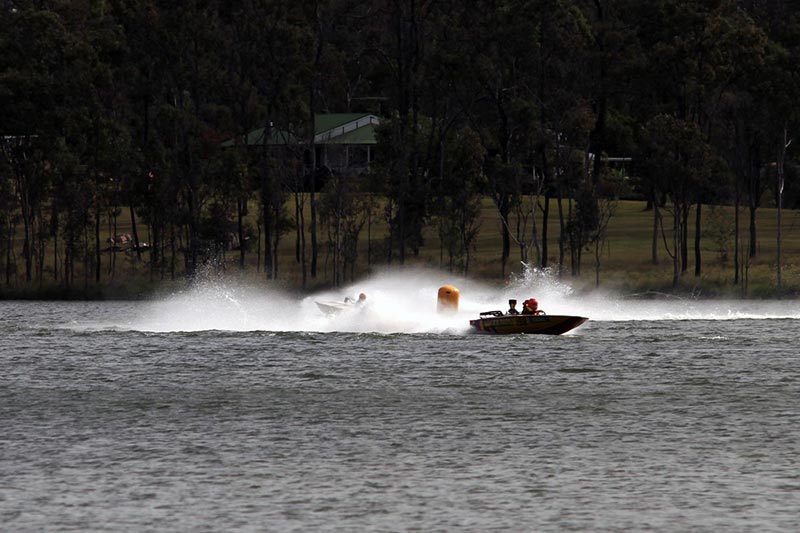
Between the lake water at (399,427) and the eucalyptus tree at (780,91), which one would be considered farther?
the eucalyptus tree at (780,91)

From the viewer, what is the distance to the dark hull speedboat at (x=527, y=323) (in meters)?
59.2

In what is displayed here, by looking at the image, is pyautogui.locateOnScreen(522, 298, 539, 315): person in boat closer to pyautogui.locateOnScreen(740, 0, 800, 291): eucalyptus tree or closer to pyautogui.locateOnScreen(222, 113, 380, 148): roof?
pyautogui.locateOnScreen(740, 0, 800, 291): eucalyptus tree

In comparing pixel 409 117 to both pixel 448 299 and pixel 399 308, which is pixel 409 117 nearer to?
pixel 399 308

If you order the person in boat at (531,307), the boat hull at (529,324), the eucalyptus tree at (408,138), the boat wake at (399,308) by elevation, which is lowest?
the boat wake at (399,308)

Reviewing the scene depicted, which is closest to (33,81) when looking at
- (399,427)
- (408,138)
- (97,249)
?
(97,249)

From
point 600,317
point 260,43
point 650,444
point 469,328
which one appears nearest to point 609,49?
point 260,43

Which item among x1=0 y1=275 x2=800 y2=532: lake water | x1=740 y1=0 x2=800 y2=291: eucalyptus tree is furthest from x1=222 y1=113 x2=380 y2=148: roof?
x1=0 y1=275 x2=800 y2=532: lake water

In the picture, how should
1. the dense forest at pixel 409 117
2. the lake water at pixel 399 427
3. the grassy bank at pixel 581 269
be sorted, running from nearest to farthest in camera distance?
the lake water at pixel 399 427 < the grassy bank at pixel 581 269 < the dense forest at pixel 409 117

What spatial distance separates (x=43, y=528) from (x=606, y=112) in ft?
305

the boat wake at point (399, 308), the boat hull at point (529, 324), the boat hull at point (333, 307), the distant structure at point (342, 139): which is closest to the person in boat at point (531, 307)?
the boat hull at point (529, 324)

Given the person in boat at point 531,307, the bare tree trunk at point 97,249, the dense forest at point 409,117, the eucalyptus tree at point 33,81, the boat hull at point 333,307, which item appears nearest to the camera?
the person in boat at point 531,307

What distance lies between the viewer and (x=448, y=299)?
63094mm

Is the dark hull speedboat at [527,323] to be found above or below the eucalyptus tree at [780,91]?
below

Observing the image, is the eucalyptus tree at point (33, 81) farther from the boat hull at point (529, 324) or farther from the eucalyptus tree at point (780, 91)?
the boat hull at point (529, 324)
